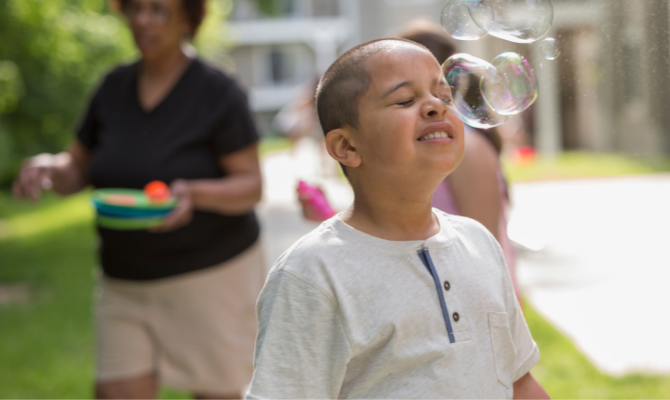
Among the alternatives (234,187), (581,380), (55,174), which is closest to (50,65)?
(55,174)

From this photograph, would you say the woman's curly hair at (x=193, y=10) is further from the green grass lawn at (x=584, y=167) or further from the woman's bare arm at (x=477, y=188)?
the green grass lawn at (x=584, y=167)

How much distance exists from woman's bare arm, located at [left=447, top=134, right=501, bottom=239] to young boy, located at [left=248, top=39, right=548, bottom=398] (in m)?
0.47

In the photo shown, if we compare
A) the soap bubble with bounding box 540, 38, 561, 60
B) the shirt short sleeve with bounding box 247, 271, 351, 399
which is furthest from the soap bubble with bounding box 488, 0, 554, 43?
the shirt short sleeve with bounding box 247, 271, 351, 399

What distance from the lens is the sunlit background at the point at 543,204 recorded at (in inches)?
137

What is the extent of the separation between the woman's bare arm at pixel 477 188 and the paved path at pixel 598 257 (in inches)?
89.7

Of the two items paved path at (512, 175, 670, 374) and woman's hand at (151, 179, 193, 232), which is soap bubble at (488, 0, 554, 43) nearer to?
woman's hand at (151, 179, 193, 232)

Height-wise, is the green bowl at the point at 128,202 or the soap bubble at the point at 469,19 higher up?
the soap bubble at the point at 469,19

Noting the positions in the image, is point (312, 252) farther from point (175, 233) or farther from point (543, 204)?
point (543, 204)

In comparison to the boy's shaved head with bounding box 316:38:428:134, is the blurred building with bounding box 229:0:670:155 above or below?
below

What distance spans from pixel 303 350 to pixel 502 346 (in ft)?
1.36

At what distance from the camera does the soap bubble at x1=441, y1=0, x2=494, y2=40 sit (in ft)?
5.57

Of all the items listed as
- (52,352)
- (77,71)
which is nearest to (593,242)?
(52,352)

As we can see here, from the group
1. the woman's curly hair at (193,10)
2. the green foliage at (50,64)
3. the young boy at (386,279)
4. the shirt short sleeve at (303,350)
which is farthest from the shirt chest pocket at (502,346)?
the green foliage at (50,64)

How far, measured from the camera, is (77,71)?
9781mm
